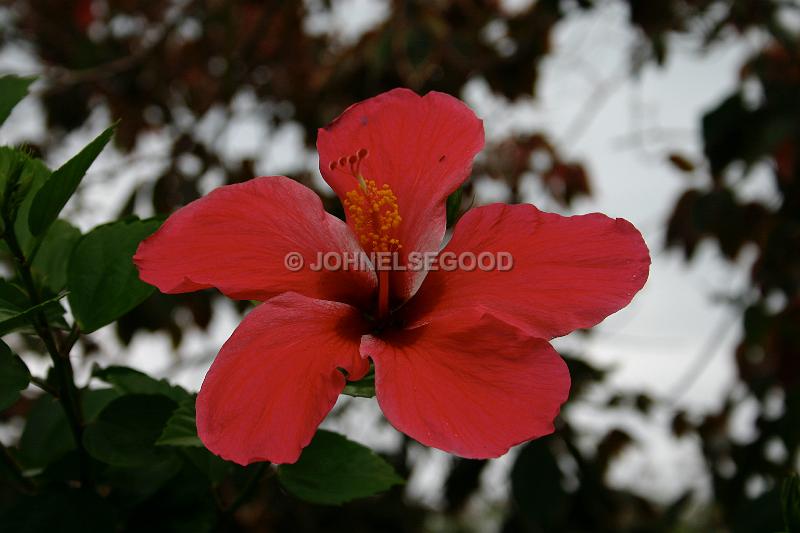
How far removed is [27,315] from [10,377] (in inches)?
2.9

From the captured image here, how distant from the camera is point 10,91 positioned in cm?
64

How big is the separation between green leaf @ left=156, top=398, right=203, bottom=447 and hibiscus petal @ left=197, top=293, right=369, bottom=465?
8 centimetres

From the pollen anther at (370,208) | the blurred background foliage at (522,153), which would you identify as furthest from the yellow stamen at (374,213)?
the blurred background foliage at (522,153)

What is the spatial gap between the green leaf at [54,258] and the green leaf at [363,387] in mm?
290

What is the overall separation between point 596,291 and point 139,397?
0.36m

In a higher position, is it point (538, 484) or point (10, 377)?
point (10, 377)

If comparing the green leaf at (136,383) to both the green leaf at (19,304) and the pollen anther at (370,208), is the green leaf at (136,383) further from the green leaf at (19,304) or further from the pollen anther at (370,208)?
the pollen anther at (370,208)

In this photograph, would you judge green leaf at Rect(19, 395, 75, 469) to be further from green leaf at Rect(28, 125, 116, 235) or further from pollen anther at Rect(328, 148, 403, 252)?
pollen anther at Rect(328, 148, 403, 252)

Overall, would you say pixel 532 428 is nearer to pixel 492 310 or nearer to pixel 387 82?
pixel 492 310

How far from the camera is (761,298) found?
2062 millimetres

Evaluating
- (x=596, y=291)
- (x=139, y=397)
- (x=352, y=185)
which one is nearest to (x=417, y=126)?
(x=352, y=185)

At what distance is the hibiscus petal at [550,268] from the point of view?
1.66 ft

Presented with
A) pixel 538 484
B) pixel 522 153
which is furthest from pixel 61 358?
pixel 522 153
